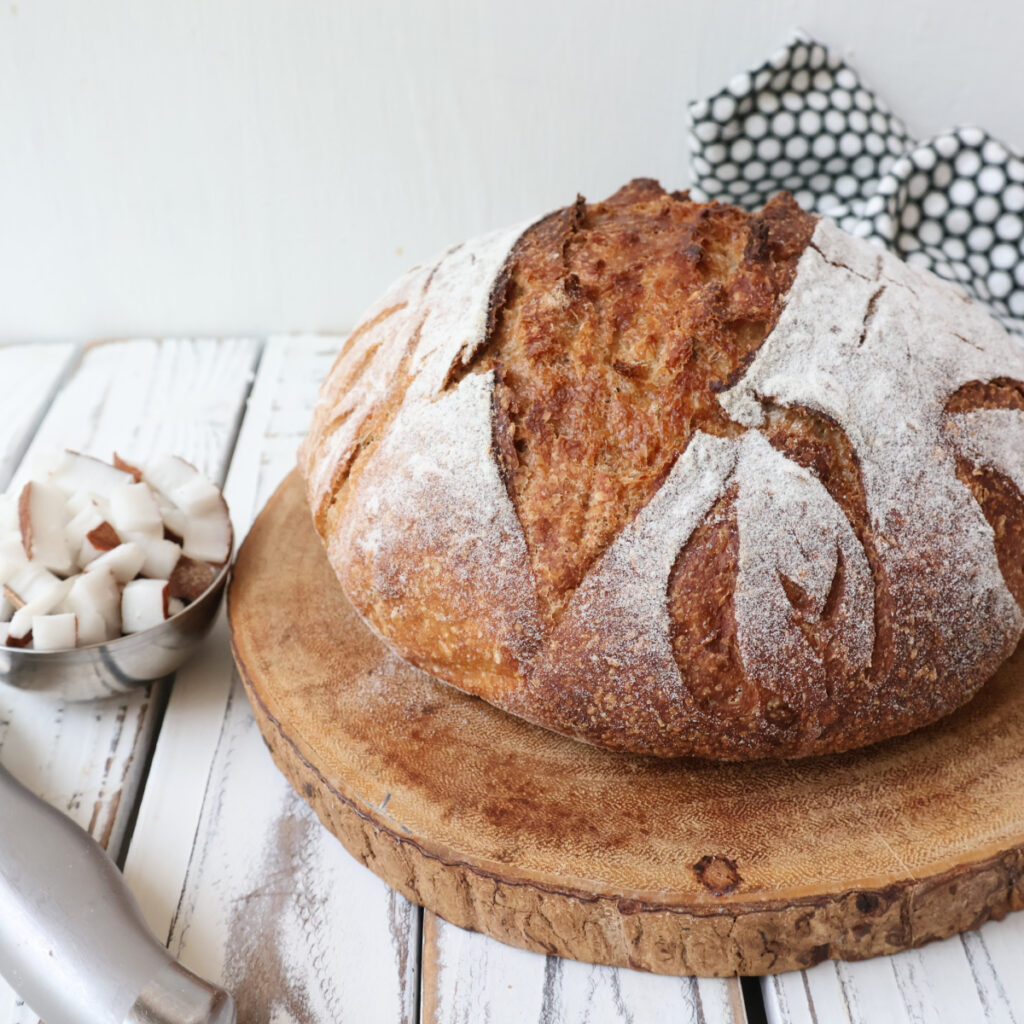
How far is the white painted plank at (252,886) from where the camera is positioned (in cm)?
113

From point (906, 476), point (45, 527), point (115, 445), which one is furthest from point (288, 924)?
point (115, 445)

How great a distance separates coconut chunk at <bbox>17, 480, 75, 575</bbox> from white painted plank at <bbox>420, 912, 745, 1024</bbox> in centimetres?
66

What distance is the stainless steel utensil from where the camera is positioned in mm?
977

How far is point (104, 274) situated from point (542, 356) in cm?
161

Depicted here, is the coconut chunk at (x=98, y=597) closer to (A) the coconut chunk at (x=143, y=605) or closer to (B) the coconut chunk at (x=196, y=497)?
(A) the coconut chunk at (x=143, y=605)

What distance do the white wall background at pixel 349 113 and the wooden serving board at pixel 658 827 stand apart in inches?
51.6

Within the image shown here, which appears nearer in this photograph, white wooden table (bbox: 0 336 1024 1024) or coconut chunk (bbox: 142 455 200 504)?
white wooden table (bbox: 0 336 1024 1024)

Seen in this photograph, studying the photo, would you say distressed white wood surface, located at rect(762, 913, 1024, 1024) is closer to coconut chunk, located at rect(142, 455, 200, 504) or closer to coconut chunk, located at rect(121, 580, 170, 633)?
coconut chunk, located at rect(121, 580, 170, 633)

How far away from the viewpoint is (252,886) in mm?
1230

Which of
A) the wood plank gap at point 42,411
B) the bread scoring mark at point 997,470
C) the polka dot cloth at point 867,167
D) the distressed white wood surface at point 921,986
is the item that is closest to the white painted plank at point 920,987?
the distressed white wood surface at point 921,986

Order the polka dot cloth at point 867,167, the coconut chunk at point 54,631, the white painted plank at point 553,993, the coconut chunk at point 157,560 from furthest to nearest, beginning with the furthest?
the polka dot cloth at point 867,167 → the coconut chunk at point 157,560 → the coconut chunk at point 54,631 → the white painted plank at point 553,993

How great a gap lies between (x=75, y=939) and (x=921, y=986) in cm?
83

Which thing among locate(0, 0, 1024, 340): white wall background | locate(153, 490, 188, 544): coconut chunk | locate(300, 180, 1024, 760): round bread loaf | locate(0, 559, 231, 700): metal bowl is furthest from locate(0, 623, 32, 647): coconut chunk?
locate(0, 0, 1024, 340): white wall background

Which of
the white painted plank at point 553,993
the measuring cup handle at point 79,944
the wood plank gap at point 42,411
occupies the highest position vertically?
the measuring cup handle at point 79,944
